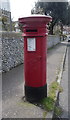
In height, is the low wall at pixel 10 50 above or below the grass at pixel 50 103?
A: above

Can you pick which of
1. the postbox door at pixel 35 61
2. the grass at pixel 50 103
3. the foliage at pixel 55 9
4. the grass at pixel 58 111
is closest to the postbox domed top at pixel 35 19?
the postbox door at pixel 35 61

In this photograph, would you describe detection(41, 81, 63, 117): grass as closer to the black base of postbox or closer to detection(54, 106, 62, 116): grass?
detection(54, 106, 62, 116): grass

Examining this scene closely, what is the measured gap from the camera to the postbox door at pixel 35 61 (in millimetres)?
4152

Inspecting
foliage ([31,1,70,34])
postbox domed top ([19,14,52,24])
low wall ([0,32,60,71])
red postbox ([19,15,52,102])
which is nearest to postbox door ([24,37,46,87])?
red postbox ([19,15,52,102])

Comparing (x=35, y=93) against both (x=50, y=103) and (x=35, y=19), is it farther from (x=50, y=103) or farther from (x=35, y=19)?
(x=35, y=19)

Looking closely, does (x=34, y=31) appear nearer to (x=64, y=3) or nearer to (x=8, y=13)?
(x=8, y=13)

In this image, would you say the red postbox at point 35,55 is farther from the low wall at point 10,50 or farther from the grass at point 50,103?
the low wall at point 10,50

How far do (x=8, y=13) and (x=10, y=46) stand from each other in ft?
16.0

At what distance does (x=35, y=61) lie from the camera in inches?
165

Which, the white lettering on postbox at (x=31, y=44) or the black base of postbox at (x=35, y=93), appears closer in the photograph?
the white lettering on postbox at (x=31, y=44)

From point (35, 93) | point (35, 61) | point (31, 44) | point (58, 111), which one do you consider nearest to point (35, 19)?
point (31, 44)

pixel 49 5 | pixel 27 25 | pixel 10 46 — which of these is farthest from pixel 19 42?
pixel 49 5

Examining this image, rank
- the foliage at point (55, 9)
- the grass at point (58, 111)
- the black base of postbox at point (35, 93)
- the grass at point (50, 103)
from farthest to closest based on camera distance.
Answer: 1. the foliage at point (55, 9)
2. the black base of postbox at point (35, 93)
3. the grass at point (58, 111)
4. the grass at point (50, 103)

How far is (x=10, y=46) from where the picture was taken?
772cm
